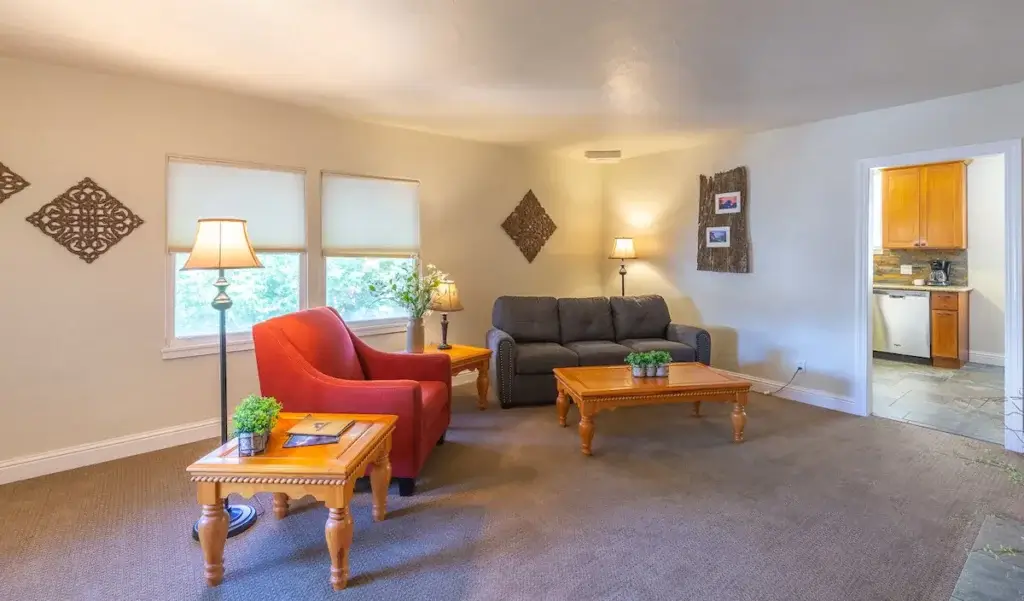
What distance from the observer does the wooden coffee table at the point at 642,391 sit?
3314 millimetres

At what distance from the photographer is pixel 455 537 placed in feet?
7.77

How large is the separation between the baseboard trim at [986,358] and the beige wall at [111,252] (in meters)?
6.94

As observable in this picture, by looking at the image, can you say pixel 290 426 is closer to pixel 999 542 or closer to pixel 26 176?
pixel 26 176

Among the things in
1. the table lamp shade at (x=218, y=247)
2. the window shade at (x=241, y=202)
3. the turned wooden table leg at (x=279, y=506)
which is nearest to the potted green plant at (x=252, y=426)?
the turned wooden table leg at (x=279, y=506)

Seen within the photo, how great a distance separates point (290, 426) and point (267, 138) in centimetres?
250

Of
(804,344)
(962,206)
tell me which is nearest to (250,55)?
(804,344)

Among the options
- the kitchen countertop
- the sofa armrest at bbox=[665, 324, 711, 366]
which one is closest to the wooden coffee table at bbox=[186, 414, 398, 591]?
the sofa armrest at bbox=[665, 324, 711, 366]

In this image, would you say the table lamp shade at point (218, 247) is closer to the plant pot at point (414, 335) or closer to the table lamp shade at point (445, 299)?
the plant pot at point (414, 335)

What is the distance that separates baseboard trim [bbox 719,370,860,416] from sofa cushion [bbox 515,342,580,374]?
1851mm

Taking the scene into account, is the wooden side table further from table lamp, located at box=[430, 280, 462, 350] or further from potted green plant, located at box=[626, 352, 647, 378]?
potted green plant, located at box=[626, 352, 647, 378]

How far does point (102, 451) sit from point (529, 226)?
160 inches

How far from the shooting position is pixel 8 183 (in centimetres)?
298

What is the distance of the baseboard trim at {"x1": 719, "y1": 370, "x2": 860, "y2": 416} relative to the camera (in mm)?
4316

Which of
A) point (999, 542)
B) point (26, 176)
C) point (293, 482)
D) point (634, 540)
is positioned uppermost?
point (26, 176)
